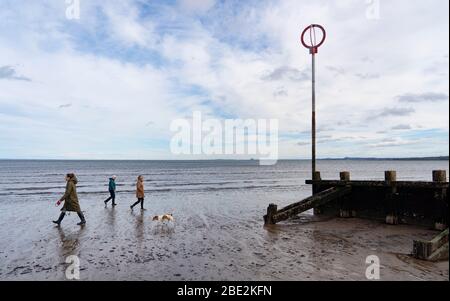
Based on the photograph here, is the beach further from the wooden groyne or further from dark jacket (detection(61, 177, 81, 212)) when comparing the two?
dark jacket (detection(61, 177, 81, 212))

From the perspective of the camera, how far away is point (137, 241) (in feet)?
33.1

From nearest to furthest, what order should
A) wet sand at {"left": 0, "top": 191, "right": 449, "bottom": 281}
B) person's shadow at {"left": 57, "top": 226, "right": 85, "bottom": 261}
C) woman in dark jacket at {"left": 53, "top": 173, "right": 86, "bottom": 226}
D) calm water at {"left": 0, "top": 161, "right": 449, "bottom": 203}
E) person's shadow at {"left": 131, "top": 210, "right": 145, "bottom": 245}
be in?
wet sand at {"left": 0, "top": 191, "right": 449, "bottom": 281}, person's shadow at {"left": 57, "top": 226, "right": 85, "bottom": 261}, person's shadow at {"left": 131, "top": 210, "right": 145, "bottom": 245}, woman in dark jacket at {"left": 53, "top": 173, "right": 86, "bottom": 226}, calm water at {"left": 0, "top": 161, "right": 449, "bottom": 203}

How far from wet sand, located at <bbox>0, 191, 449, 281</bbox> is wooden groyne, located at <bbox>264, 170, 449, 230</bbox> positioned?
1.72 ft

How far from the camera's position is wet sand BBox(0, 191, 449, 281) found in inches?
270

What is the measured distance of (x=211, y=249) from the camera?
8.94 m

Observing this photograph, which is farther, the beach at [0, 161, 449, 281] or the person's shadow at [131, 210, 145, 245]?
the person's shadow at [131, 210, 145, 245]

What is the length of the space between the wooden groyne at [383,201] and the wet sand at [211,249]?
0.52 m

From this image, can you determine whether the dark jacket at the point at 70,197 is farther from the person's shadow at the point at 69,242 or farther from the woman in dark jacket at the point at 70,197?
the person's shadow at the point at 69,242

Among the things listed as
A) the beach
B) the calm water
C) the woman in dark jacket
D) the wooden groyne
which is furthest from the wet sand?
the calm water

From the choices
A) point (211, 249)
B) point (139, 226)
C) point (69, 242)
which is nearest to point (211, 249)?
point (211, 249)

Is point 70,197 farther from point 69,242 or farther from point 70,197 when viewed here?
point 69,242

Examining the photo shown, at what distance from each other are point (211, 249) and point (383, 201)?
7.28m
